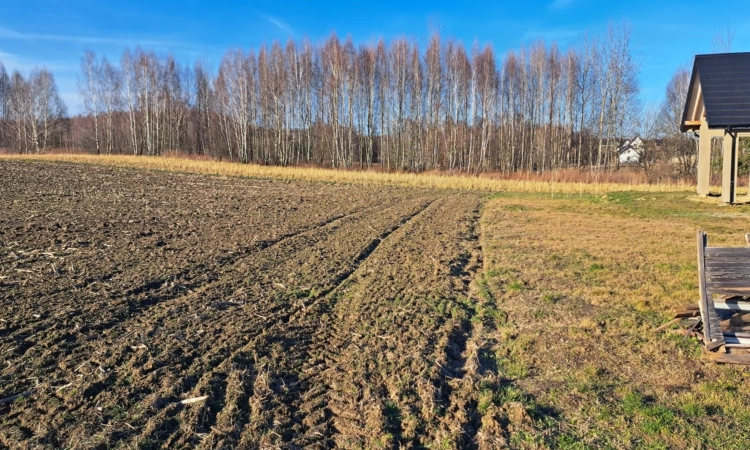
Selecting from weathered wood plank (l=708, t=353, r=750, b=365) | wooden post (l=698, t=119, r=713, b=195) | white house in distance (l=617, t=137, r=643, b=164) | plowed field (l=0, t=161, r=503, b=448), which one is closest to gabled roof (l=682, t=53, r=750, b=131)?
wooden post (l=698, t=119, r=713, b=195)

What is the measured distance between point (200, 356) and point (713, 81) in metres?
20.1

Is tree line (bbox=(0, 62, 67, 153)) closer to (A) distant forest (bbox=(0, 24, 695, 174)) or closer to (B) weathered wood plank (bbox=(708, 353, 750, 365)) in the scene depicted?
(A) distant forest (bbox=(0, 24, 695, 174))

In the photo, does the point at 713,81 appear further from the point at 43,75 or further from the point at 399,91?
the point at 43,75

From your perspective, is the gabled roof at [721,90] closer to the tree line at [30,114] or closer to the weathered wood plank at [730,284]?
the weathered wood plank at [730,284]

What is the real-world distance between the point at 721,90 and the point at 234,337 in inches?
762

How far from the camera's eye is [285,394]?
392 centimetres

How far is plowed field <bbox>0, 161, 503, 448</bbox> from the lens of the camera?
135 inches

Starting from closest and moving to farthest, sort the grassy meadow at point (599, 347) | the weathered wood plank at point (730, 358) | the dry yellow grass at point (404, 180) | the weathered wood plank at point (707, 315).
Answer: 1. the grassy meadow at point (599, 347)
2. the weathered wood plank at point (730, 358)
3. the weathered wood plank at point (707, 315)
4. the dry yellow grass at point (404, 180)

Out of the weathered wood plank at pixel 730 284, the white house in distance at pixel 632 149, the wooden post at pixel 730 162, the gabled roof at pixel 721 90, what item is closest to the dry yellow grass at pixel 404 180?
the gabled roof at pixel 721 90

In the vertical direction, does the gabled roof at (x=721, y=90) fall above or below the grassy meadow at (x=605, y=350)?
above

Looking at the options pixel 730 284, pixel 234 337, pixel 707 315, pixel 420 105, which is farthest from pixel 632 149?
pixel 234 337

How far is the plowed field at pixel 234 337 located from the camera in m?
3.43

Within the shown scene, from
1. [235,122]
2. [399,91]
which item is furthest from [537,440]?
[235,122]

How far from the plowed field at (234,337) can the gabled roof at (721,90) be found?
12.6 metres
